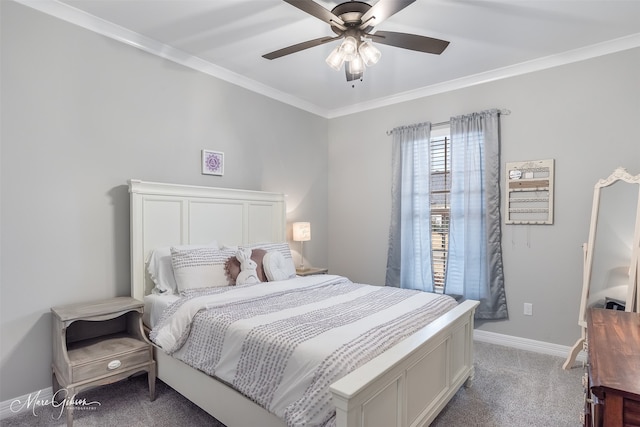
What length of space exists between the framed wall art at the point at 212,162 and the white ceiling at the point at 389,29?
79 centimetres

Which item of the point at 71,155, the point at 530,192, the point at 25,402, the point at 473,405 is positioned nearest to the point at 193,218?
the point at 71,155

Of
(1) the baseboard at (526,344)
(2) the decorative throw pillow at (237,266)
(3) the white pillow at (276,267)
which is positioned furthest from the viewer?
(1) the baseboard at (526,344)

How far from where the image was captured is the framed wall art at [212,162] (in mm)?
3316

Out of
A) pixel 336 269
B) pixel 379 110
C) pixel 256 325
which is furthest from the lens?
pixel 336 269

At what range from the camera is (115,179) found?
8.84 ft

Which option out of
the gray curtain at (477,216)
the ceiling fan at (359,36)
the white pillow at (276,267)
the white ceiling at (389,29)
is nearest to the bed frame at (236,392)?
the white pillow at (276,267)

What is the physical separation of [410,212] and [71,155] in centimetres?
327

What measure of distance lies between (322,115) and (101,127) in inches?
110

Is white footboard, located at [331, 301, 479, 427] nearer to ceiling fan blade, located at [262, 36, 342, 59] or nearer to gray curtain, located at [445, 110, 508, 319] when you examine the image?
gray curtain, located at [445, 110, 508, 319]

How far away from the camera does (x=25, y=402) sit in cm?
225

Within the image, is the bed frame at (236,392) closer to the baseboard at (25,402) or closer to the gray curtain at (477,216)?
the baseboard at (25,402)

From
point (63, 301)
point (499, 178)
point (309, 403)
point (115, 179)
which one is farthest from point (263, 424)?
point (499, 178)

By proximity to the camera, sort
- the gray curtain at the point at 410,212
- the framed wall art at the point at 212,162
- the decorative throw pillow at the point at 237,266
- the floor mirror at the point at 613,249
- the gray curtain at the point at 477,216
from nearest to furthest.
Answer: the floor mirror at the point at 613,249 < the decorative throw pillow at the point at 237,266 < the framed wall art at the point at 212,162 < the gray curtain at the point at 477,216 < the gray curtain at the point at 410,212

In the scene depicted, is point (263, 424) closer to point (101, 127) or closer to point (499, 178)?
point (101, 127)
